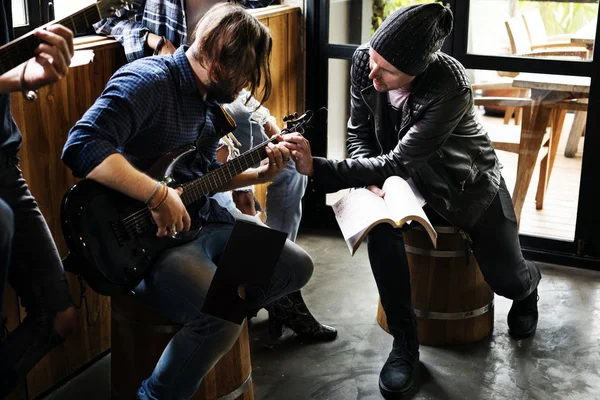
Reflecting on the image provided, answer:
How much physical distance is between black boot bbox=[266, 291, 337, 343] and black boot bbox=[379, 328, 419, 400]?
0.34 m

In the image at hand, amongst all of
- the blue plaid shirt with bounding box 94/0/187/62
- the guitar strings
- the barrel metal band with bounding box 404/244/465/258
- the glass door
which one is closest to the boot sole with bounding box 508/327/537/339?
the barrel metal band with bounding box 404/244/465/258

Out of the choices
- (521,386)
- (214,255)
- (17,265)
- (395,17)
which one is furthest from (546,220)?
(17,265)

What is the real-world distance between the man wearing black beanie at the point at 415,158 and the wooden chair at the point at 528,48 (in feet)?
2.75

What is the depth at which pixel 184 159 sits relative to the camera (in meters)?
2.37

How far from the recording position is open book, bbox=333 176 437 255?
255cm

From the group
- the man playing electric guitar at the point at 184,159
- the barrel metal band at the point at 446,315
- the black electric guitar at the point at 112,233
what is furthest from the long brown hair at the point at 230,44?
the barrel metal band at the point at 446,315

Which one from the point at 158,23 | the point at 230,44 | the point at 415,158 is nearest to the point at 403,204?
the point at 415,158

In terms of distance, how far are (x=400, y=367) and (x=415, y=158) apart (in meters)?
0.70

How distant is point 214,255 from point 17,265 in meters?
0.56

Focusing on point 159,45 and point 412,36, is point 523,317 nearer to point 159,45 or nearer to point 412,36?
point 412,36

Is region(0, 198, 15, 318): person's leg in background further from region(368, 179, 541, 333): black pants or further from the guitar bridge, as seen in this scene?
region(368, 179, 541, 333): black pants

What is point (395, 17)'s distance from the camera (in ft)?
8.53

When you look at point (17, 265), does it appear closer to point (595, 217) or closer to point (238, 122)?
point (238, 122)

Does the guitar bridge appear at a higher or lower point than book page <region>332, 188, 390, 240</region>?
higher
